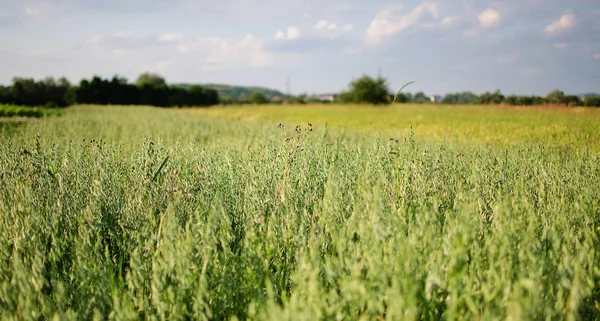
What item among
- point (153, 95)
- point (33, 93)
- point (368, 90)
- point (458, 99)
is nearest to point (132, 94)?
point (153, 95)

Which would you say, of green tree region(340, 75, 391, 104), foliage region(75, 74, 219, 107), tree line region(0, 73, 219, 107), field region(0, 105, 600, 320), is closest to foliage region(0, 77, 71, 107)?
tree line region(0, 73, 219, 107)

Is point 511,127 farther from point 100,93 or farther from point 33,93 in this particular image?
point 100,93

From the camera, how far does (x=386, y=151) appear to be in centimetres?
420

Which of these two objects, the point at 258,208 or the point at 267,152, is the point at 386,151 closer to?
the point at 267,152

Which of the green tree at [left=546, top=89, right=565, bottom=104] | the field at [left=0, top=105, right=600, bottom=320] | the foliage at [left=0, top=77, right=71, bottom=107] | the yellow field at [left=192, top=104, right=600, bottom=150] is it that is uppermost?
the foliage at [left=0, top=77, right=71, bottom=107]

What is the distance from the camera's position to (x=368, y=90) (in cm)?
5034

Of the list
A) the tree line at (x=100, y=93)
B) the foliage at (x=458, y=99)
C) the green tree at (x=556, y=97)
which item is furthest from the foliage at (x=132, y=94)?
the green tree at (x=556, y=97)

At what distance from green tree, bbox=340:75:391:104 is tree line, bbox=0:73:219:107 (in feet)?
127

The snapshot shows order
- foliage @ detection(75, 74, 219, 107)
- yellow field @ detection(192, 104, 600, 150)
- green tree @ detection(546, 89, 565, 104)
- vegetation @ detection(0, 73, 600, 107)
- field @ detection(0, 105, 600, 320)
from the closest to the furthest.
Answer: field @ detection(0, 105, 600, 320) < yellow field @ detection(192, 104, 600, 150) < green tree @ detection(546, 89, 565, 104) < vegetation @ detection(0, 73, 600, 107) < foliage @ detection(75, 74, 219, 107)

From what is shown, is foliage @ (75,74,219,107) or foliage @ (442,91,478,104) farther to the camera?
foliage @ (75,74,219,107)

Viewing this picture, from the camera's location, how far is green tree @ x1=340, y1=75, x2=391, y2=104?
1955 inches

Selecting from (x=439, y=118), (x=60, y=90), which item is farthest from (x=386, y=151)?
(x=60, y=90)

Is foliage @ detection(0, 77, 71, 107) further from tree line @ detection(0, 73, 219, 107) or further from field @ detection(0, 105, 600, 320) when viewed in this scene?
field @ detection(0, 105, 600, 320)

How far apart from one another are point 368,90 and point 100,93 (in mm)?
49866
